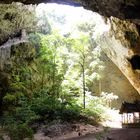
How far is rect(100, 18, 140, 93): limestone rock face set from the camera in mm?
14977

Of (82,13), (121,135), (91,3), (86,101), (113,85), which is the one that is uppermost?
(82,13)

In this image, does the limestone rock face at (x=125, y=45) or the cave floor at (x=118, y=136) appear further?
the limestone rock face at (x=125, y=45)

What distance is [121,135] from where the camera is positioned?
10.8 metres

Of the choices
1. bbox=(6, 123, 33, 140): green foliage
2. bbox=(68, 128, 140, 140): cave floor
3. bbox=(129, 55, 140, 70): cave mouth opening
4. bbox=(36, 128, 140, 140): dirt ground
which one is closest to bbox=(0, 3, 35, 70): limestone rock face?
bbox=(129, 55, 140, 70): cave mouth opening

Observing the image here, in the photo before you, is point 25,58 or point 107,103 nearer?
point 25,58

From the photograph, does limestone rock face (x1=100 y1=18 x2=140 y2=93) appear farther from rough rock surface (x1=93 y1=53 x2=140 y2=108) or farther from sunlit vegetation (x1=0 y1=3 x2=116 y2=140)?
rough rock surface (x1=93 y1=53 x2=140 y2=108)

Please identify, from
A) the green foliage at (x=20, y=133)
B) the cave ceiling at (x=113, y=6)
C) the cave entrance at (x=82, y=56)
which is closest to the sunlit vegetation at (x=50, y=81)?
the cave entrance at (x=82, y=56)

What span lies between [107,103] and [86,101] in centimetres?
479

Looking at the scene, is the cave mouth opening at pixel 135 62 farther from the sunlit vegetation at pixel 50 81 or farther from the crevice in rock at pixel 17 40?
the crevice in rock at pixel 17 40

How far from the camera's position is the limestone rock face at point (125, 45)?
15.0 metres

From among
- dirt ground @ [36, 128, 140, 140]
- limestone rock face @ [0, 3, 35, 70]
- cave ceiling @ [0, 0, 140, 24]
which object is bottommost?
dirt ground @ [36, 128, 140, 140]

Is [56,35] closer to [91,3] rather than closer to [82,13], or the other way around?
[91,3]

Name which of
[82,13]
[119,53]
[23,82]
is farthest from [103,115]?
[82,13]

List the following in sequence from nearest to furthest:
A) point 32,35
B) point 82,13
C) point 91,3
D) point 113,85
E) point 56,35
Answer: point 91,3, point 56,35, point 32,35, point 113,85, point 82,13
